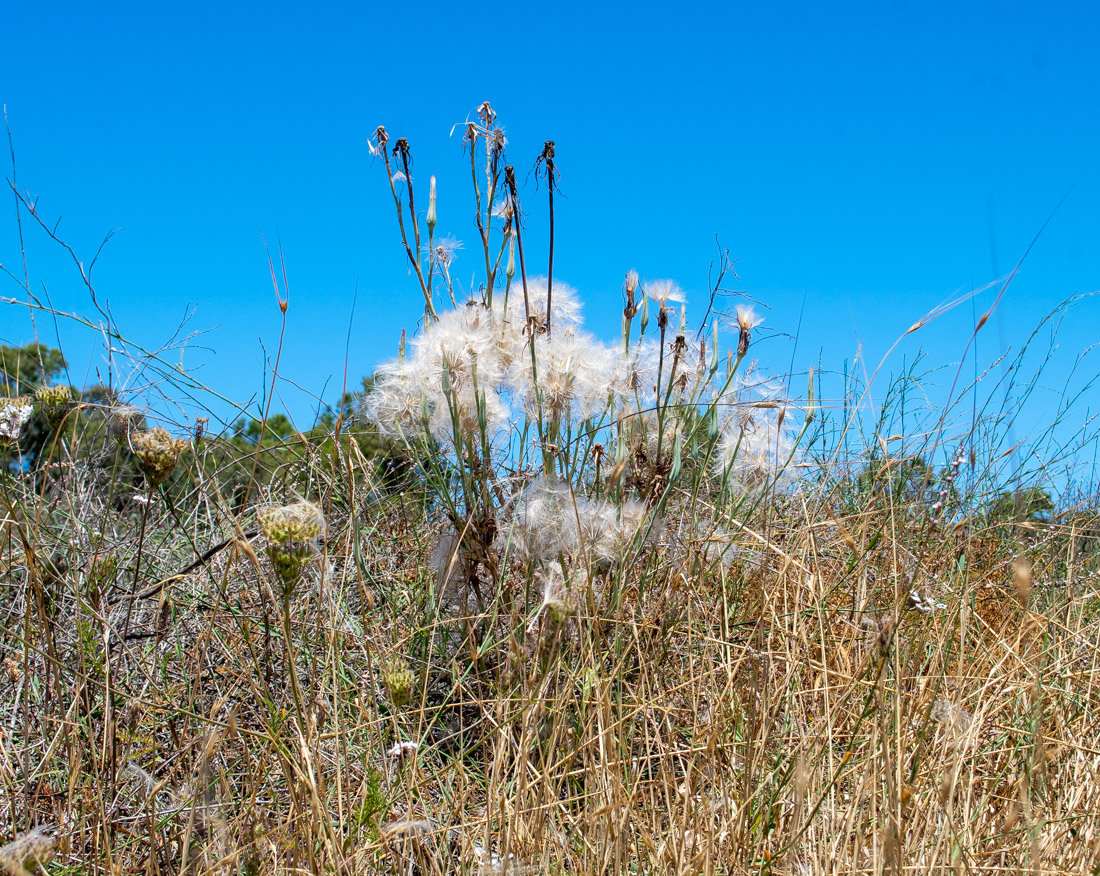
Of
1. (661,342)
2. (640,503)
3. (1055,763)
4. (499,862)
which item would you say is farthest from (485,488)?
(1055,763)

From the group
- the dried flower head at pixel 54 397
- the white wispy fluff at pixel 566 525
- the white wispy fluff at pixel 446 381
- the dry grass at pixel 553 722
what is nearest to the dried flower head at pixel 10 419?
the dry grass at pixel 553 722

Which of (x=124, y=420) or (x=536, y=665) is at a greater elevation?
(x=124, y=420)

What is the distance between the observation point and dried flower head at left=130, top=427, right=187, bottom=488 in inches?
64.8

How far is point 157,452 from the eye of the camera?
165 cm

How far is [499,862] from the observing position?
157 cm

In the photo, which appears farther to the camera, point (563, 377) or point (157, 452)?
point (563, 377)

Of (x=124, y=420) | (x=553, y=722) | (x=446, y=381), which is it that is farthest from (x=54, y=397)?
(x=553, y=722)

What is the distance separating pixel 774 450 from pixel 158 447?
1925mm

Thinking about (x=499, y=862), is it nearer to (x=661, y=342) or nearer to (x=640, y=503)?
(x=640, y=503)

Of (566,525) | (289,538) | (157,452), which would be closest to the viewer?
(289,538)

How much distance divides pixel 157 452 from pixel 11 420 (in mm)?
602

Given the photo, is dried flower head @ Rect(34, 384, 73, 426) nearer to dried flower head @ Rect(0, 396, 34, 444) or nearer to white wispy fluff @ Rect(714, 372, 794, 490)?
dried flower head @ Rect(0, 396, 34, 444)

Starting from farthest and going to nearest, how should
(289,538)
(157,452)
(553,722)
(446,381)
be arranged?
(446,381)
(553,722)
(157,452)
(289,538)

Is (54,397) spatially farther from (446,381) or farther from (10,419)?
(446,381)
